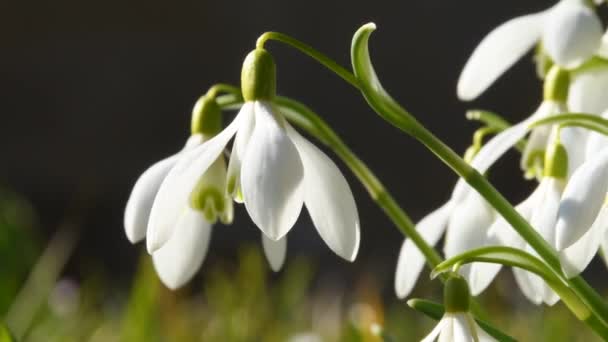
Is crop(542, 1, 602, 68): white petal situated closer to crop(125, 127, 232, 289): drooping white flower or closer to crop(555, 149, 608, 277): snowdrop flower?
crop(555, 149, 608, 277): snowdrop flower

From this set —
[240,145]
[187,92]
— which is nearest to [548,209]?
[240,145]

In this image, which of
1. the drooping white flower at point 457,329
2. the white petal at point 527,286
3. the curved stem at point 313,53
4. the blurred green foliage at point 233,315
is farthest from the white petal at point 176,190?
the blurred green foliage at point 233,315

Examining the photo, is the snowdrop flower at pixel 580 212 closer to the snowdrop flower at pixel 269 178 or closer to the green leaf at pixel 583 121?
the green leaf at pixel 583 121

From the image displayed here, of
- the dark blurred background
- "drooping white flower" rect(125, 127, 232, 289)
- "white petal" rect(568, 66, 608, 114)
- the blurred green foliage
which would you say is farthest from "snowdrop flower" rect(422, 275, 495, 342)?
the dark blurred background

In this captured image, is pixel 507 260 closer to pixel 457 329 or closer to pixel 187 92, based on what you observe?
pixel 457 329

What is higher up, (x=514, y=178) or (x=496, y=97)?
(x=496, y=97)

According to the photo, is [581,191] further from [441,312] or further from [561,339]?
[561,339]

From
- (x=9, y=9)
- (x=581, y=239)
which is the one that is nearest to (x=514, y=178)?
(x=9, y=9)
